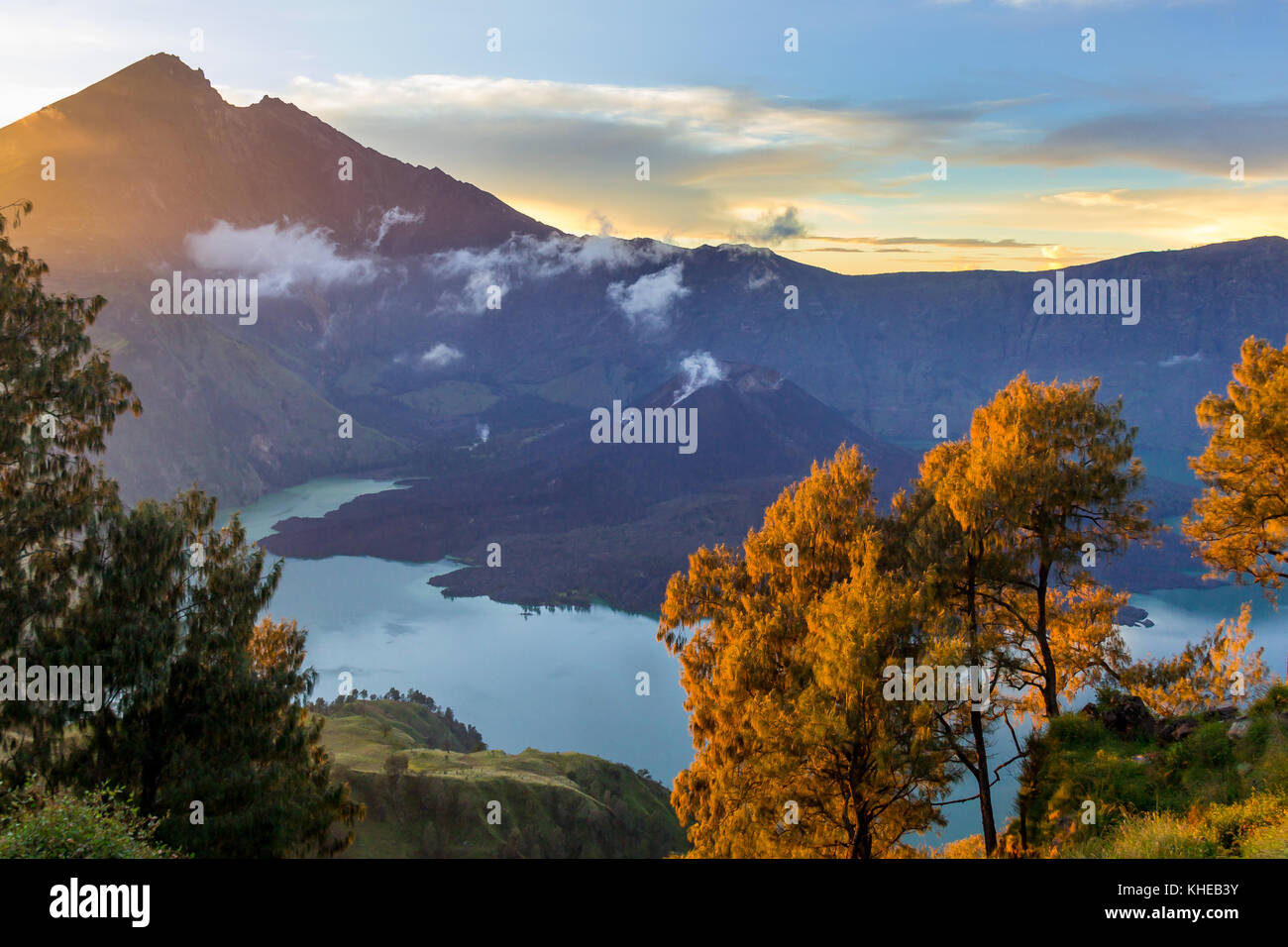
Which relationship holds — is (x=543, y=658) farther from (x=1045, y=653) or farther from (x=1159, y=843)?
(x=1159, y=843)

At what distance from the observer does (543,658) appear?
14438 cm

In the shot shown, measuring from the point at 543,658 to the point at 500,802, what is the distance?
81.1m

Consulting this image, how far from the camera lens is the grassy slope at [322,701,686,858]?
58562 millimetres

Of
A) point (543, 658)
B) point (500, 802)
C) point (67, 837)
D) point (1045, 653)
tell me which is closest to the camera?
point (67, 837)

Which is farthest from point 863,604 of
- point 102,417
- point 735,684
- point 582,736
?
point 582,736

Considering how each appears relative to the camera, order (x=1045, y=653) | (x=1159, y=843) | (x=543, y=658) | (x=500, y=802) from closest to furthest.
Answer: (x=1159, y=843), (x=1045, y=653), (x=500, y=802), (x=543, y=658)

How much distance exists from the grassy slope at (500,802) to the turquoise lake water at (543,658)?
20.0 meters

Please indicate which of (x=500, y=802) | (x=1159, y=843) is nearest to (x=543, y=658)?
(x=500, y=802)

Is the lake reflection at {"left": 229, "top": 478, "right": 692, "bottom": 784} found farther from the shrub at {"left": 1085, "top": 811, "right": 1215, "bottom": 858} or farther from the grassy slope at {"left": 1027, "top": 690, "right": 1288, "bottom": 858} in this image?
the shrub at {"left": 1085, "top": 811, "right": 1215, "bottom": 858}

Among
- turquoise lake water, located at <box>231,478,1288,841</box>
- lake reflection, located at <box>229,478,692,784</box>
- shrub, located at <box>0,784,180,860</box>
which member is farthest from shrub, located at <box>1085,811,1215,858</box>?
lake reflection, located at <box>229,478,692,784</box>

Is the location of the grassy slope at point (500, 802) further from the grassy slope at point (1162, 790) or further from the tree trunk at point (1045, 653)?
the grassy slope at point (1162, 790)
